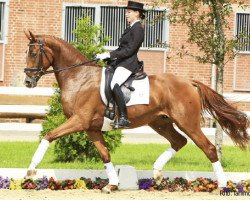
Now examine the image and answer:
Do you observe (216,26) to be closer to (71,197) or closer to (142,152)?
(142,152)

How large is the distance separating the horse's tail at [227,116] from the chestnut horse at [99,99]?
0.05 ft

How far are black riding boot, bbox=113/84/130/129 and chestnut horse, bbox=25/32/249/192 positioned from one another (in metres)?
0.19

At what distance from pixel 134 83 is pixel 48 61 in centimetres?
128

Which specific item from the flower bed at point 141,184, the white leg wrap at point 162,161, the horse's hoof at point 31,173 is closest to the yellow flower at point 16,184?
the flower bed at point 141,184

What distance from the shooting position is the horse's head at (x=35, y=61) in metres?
11.7

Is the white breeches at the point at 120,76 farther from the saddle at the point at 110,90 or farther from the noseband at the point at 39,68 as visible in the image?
the noseband at the point at 39,68

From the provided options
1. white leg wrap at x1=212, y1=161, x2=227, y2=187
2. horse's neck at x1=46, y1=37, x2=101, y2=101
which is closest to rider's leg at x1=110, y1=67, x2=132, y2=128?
horse's neck at x1=46, y1=37, x2=101, y2=101

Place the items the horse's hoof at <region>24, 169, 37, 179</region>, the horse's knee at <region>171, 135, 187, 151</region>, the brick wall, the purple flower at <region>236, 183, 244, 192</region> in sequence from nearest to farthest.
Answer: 1. the horse's hoof at <region>24, 169, 37, 179</region>
2. the purple flower at <region>236, 183, 244, 192</region>
3. the horse's knee at <region>171, 135, 187, 151</region>
4. the brick wall

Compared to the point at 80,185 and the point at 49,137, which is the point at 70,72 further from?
the point at 80,185

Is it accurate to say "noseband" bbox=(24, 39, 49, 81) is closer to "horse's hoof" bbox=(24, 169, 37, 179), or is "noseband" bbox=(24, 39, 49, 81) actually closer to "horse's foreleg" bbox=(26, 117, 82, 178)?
"horse's foreleg" bbox=(26, 117, 82, 178)

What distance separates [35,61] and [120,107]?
1.38 m

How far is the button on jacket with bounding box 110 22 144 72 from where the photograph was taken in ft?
38.9

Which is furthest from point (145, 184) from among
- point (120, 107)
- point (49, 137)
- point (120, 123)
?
point (49, 137)

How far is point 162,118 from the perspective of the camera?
12414mm
